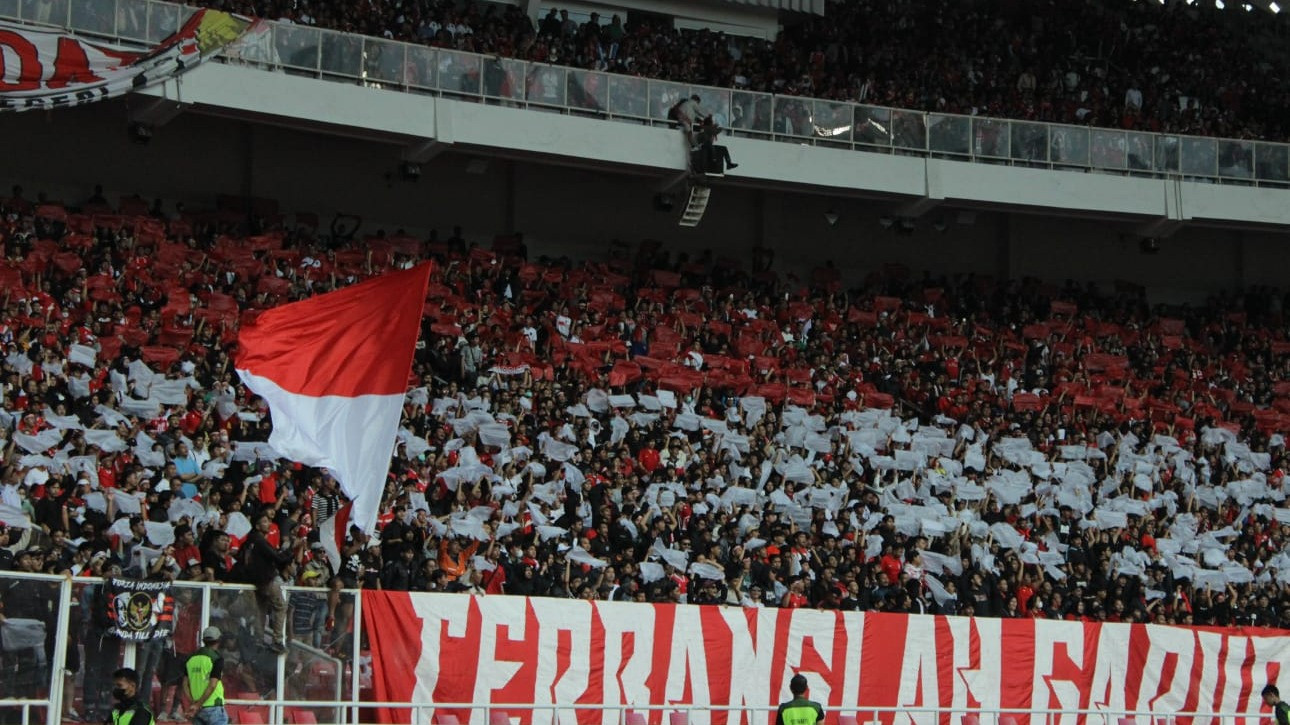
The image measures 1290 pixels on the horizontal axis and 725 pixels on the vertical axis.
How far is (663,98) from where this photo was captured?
29922 mm

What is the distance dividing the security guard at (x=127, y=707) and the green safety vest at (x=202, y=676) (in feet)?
2.34

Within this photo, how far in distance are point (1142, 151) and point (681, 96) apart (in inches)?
360

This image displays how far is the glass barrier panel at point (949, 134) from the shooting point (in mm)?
31797

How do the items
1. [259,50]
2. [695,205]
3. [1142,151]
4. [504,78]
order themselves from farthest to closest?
[1142,151] → [695,205] → [504,78] → [259,50]

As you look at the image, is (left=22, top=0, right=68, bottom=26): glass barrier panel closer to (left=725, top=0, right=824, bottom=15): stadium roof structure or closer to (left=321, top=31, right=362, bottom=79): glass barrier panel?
(left=321, top=31, right=362, bottom=79): glass barrier panel

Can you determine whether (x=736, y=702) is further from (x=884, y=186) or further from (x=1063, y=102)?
(x=1063, y=102)

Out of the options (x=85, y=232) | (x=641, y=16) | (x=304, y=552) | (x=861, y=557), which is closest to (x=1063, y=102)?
(x=641, y=16)

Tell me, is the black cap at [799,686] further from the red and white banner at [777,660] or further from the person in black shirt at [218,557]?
the person in black shirt at [218,557]

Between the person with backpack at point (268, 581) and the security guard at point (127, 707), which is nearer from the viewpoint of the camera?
the security guard at point (127, 707)

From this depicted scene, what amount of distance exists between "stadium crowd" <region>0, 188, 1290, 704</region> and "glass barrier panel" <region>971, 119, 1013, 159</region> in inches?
112

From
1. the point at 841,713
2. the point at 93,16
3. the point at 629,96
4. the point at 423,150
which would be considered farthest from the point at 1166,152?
the point at 93,16

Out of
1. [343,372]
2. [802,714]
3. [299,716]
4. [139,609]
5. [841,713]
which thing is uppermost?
[343,372]

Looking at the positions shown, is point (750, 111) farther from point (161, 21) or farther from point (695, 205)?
point (161, 21)

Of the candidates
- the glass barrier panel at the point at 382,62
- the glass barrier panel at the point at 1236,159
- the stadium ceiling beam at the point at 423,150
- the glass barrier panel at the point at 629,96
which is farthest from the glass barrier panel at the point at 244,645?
the glass barrier panel at the point at 1236,159
